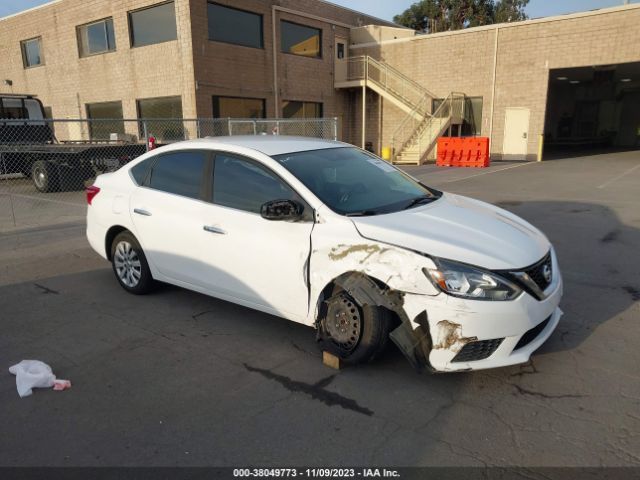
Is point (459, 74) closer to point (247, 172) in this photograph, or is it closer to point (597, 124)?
point (597, 124)

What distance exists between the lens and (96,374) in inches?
141

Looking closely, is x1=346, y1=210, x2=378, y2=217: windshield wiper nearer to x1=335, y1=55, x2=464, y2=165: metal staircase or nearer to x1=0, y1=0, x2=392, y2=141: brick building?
x1=0, y1=0, x2=392, y2=141: brick building

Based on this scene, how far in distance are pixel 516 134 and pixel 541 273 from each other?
20.2 m

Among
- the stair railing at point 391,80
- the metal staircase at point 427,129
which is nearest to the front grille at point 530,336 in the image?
the metal staircase at point 427,129

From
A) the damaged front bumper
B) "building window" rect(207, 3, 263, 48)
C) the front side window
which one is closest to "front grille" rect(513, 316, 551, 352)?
the damaged front bumper

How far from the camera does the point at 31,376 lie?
3.38 metres

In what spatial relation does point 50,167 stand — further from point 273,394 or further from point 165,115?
point 273,394

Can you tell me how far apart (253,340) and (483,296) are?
1934 mm

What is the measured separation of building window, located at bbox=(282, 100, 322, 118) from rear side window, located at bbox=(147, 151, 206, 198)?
1807 cm

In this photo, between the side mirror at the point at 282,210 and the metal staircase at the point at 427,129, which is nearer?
the side mirror at the point at 282,210

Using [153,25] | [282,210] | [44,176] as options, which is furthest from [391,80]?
[282,210]

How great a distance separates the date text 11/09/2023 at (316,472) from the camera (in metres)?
2.53

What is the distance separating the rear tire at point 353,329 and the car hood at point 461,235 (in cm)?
50

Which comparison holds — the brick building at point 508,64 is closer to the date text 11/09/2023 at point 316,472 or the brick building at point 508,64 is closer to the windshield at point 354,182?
the windshield at point 354,182
